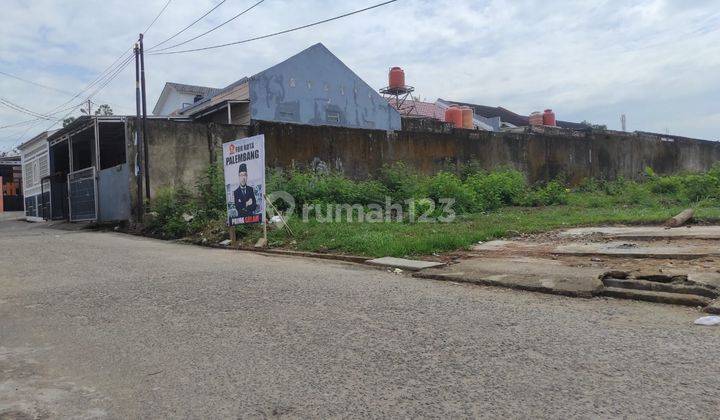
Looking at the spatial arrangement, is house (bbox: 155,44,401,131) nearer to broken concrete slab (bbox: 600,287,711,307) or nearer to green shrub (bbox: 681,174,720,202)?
green shrub (bbox: 681,174,720,202)

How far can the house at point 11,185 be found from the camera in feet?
119

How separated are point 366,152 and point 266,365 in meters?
15.1

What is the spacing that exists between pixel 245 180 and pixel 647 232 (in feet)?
25.8

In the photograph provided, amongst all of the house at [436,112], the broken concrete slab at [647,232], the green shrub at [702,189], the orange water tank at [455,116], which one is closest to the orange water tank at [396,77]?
the house at [436,112]

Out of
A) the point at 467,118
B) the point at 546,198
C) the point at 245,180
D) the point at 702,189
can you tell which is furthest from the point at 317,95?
the point at 702,189

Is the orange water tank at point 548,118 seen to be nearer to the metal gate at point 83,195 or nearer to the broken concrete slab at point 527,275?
the metal gate at point 83,195

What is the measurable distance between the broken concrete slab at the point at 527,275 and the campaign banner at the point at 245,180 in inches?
196

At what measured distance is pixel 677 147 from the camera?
29.0m

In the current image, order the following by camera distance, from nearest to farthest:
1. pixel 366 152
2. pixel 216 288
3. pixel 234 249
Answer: pixel 216 288
pixel 234 249
pixel 366 152

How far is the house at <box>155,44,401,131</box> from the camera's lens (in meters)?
24.5

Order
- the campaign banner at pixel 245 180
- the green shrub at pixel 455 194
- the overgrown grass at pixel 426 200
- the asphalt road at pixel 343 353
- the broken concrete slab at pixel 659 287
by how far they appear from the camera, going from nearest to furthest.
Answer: the asphalt road at pixel 343 353 < the broken concrete slab at pixel 659 287 < the overgrown grass at pixel 426 200 < the campaign banner at pixel 245 180 < the green shrub at pixel 455 194

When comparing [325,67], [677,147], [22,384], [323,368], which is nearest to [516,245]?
[323,368]

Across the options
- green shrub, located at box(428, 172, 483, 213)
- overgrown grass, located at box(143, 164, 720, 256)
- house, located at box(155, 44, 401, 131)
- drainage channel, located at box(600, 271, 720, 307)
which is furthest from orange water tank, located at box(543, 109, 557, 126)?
drainage channel, located at box(600, 271, 720, 307)

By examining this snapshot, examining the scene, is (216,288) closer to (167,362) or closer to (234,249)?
(167,362)
